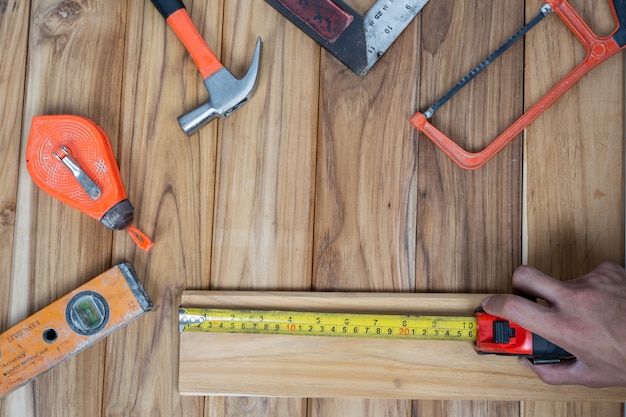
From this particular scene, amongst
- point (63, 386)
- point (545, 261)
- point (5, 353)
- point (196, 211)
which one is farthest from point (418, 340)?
point (5, 353)

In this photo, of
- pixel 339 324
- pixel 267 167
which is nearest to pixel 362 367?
pixel 339 324

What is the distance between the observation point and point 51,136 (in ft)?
4.61

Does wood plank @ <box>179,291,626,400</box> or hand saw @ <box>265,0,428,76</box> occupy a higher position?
hand saw @ <box>265,0,428,76</box>

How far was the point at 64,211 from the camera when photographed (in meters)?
1.47

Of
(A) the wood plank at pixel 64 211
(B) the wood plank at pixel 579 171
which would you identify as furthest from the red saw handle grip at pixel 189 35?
(B) the wood plank at pixel 579 171

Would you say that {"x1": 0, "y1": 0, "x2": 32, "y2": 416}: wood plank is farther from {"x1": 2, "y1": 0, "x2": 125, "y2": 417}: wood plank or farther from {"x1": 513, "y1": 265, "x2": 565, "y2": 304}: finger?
{"x1": 513, "y1": 265, "x2": 565, "y2": 304}: finger

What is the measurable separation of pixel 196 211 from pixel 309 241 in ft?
0.95

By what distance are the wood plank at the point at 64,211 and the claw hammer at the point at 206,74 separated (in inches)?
Answer: 6.8

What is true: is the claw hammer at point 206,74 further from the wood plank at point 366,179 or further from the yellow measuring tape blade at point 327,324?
the yellow measuring tape blade at point 327,324

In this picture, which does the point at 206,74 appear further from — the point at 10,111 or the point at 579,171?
the point at 579,171

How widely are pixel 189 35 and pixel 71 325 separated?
2.43 ft

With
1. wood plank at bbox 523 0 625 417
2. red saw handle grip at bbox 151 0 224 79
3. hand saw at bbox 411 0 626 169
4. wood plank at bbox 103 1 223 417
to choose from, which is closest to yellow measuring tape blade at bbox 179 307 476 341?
wood plank at bbox 103 1 223 417

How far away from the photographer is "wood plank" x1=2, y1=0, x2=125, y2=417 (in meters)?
1.45

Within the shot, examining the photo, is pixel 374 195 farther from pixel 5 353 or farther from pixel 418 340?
pixel 5 353
